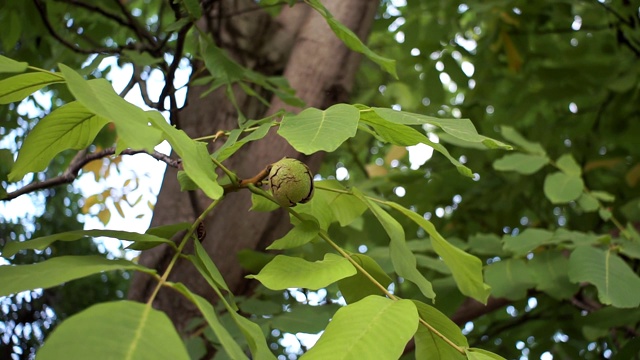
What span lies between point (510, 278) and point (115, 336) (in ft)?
3.34

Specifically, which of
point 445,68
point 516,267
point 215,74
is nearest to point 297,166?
point 215,74

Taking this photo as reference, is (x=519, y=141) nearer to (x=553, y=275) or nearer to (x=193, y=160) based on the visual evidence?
(x=553, y=275)

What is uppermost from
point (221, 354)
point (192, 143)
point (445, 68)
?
point (192, 143)

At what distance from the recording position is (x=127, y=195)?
86.4 inches

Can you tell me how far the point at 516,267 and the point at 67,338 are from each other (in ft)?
3.52

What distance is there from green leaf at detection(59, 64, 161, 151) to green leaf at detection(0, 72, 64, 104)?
0.08 m

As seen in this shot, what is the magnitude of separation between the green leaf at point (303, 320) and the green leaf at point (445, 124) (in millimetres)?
463

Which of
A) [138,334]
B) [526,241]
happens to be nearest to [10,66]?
[138,334]

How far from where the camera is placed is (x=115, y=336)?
0.49 meters

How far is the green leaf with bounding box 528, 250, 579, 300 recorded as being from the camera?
1.36 metres

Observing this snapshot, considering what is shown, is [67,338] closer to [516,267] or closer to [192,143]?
[192,143]

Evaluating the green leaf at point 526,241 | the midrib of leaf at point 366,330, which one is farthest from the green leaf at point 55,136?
the green leaf at point 526,241

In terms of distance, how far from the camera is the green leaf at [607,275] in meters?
1.14

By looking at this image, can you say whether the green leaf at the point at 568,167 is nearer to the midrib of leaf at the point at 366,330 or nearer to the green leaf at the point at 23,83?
the midrib of leaf at the point at 366,330
